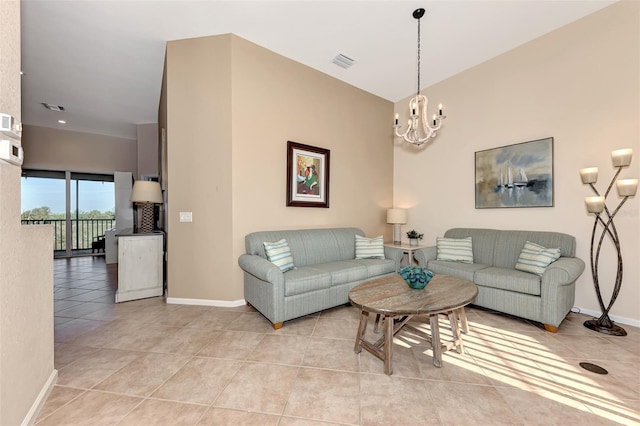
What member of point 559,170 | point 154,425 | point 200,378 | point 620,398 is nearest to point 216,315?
point 200,378

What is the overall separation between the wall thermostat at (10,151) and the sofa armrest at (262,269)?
1833 millimetres

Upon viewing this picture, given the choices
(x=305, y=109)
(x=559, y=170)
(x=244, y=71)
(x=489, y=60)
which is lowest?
(x=559, y=170)

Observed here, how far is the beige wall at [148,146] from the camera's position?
245 inches

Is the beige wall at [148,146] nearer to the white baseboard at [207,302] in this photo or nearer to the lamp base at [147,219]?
the lamp base at [147,219]

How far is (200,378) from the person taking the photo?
1.83 m

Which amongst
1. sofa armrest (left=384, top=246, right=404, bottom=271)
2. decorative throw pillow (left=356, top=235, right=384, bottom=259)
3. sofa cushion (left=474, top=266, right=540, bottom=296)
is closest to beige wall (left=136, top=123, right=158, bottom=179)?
decorative throw pillow (left=356, top=235, right=384, bottom=259)

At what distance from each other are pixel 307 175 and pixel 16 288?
307 cm

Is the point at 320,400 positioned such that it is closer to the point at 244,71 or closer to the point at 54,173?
the point at 244,71

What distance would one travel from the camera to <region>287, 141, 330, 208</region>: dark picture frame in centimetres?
372

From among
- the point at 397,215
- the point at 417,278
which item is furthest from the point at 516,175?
the point at 417,278

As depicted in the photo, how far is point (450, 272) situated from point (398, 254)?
708mm

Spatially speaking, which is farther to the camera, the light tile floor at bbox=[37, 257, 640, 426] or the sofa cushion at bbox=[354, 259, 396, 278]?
the sofa cushion at bbox=[354, 259, 396, 278]

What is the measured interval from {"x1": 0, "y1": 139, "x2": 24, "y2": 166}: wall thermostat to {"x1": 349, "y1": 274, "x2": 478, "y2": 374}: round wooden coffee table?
6.93ft

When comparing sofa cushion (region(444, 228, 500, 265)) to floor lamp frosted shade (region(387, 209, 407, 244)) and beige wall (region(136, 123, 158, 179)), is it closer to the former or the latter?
floor lamp frosted shade (region(387, 209, 407, 244))
